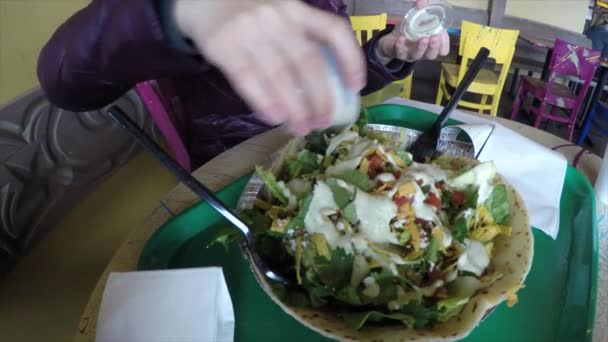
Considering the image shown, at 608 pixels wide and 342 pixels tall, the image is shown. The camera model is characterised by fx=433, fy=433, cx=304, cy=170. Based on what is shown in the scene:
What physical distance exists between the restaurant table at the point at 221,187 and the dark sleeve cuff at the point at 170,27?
320 millimetres

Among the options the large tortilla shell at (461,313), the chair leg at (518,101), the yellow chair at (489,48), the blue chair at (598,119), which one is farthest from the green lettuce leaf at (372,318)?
the chair leg at (518,101)

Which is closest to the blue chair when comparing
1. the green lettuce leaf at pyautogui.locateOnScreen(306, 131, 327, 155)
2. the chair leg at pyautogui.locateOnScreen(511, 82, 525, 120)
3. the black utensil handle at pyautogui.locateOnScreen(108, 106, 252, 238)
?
the chair leg at pyautogui.locateOnScreen(511, 82, 525, 120)

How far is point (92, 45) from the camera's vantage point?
0.71m

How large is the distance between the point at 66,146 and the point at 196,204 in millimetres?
667

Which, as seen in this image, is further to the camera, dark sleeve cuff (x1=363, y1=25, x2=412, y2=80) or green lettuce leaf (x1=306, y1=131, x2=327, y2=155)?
dark sleeve cuff (x1=363, y1=25, x2=412, y2=80)

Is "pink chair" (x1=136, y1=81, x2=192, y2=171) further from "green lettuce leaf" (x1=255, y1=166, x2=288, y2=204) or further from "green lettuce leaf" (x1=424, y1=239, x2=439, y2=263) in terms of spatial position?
"green lettuce leaf" (x1=424, y1=239, x2=439, y2=263)

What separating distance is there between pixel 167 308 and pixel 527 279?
52cm

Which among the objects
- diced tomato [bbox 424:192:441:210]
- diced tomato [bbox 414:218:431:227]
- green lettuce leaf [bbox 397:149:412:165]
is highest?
green lettuce leaf [bbox 397:149:412:165]

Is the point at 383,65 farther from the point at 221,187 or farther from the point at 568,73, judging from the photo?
the point at 568,73

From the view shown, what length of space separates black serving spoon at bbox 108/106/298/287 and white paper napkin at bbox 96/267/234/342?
2.2 inches

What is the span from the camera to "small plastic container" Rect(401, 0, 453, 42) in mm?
890

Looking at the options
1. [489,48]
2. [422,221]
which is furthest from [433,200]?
[489,48]

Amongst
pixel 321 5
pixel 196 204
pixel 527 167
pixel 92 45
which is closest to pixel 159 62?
pixel 92 45

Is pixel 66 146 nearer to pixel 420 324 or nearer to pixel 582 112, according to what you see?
pixel 420 324
